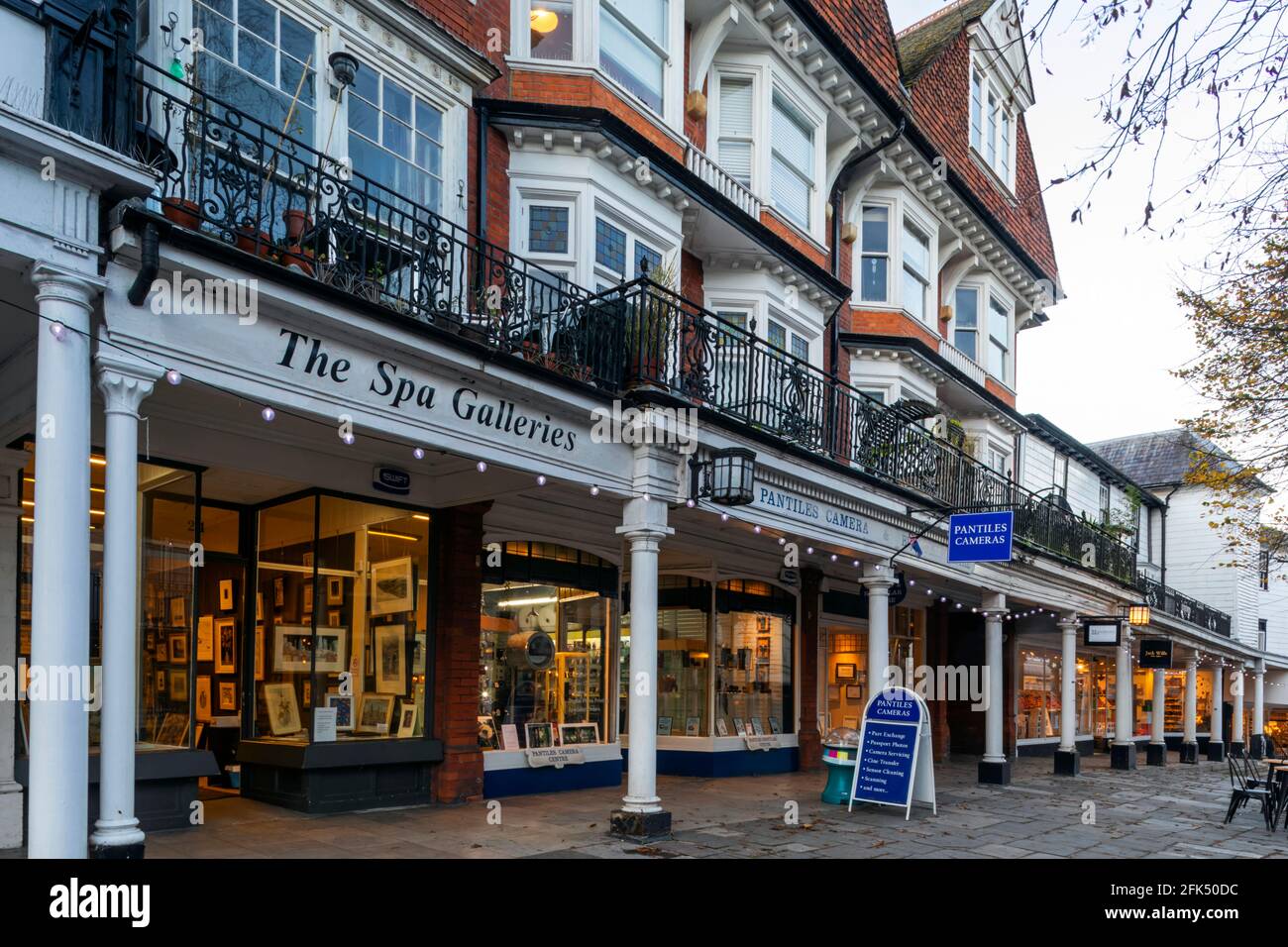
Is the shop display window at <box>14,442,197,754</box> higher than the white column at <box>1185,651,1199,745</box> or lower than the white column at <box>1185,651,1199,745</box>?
higher

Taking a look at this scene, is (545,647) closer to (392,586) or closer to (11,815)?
(392,586)

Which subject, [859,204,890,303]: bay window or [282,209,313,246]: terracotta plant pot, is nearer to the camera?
[282,209,313,246]: terracotta plant pot

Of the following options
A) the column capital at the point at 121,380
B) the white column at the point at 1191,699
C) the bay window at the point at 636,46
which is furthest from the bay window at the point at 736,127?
the white column at the point at 1191,699

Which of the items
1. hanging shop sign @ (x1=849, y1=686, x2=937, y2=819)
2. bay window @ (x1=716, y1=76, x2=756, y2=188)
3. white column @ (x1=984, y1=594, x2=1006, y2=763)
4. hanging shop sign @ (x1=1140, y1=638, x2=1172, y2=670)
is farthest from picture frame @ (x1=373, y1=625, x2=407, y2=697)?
hanging shop sign @ (x1=1140, y1=638, x2=1172, y2=670)

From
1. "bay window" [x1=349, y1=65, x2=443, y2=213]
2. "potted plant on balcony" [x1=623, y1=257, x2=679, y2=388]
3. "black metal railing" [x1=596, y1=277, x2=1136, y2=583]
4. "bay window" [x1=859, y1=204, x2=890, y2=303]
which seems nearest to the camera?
"bay window" [x1=349, y1=65, x2=443, y2=213]

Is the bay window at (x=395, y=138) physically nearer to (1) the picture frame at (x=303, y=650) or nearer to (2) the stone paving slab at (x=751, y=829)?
(1) the picture frame at (x=303, y=650)

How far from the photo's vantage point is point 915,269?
65.7 ft

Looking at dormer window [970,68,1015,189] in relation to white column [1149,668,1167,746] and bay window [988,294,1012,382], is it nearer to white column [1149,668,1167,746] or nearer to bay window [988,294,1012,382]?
bay window [988,294,1012,382]

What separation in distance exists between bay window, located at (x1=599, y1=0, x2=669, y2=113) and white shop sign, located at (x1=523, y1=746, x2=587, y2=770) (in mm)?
8154

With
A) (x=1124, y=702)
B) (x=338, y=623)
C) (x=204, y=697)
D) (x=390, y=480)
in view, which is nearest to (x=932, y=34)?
(x=1124, y=702)

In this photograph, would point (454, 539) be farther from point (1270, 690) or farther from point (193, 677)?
point (1270, 690)

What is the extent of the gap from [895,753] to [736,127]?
891 centimetres

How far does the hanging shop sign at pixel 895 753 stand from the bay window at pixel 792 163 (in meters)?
7.44

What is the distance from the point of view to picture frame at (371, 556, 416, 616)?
1155cm
